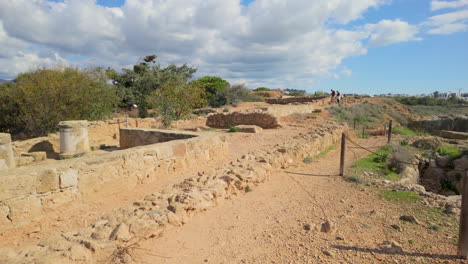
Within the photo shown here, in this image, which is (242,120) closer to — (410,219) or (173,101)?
(173,101)

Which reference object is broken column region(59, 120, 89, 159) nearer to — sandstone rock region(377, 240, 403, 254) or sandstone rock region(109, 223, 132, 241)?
sandstone rock region(109, 223, 132, 241)

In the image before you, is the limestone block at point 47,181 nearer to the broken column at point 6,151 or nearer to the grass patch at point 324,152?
the broken column at point 6,151

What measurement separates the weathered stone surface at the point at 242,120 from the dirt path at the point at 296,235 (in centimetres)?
934

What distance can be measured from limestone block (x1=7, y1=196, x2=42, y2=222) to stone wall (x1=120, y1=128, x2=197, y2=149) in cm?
370

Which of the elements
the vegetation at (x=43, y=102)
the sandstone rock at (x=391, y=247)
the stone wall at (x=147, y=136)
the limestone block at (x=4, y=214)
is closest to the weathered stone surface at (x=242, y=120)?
the vegetation at (x=43, y=102)

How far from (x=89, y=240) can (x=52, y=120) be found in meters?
12.1

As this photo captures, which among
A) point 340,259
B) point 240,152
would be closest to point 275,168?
point 240,152

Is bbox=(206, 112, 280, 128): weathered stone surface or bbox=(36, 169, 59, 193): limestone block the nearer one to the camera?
bbox=(36, 169, 59, 193): limestone block

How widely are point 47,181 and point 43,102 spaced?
422 inches

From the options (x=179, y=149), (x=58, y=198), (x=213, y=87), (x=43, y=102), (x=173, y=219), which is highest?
(x=213, y=87)

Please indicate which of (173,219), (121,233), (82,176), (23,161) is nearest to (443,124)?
(173,219)

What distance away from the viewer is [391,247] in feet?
10.4

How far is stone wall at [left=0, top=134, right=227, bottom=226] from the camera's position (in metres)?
3.75

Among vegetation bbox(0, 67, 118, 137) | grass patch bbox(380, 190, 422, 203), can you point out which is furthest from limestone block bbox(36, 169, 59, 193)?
vegetation bbox(0, 67, 118, 137)
